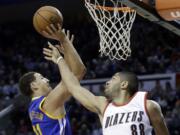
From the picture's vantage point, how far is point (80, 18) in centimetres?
1636

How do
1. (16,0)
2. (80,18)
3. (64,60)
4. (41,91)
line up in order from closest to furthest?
(64,60), (41,91), (16,0), (80,18)

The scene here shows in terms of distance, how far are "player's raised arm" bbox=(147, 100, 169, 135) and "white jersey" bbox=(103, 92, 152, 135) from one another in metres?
0.03

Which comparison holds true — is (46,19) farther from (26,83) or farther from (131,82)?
(131,82)

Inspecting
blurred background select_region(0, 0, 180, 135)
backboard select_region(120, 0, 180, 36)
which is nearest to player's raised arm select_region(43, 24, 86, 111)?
backboard select_region(120, 0, 180, 36)

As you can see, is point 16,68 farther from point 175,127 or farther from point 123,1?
point 123,1

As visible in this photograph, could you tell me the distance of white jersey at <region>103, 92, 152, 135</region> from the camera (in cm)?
349

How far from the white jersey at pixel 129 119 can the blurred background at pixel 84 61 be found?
7.09 meters

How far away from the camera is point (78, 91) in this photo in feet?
12.5

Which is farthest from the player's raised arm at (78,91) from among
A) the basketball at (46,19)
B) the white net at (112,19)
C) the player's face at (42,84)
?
the white net at (112,19)

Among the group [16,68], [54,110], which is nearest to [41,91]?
[54,110]

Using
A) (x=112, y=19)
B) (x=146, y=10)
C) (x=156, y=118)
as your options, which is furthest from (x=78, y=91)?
(x=112, y=19)

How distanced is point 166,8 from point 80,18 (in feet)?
39.2

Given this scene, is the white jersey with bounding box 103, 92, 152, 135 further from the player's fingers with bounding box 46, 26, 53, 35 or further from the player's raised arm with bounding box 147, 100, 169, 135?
the player's fingers with bounding box 46, 26, 53, 35

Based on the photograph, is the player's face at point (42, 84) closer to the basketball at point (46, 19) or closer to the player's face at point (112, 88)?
the basketball at point (46, 19)
